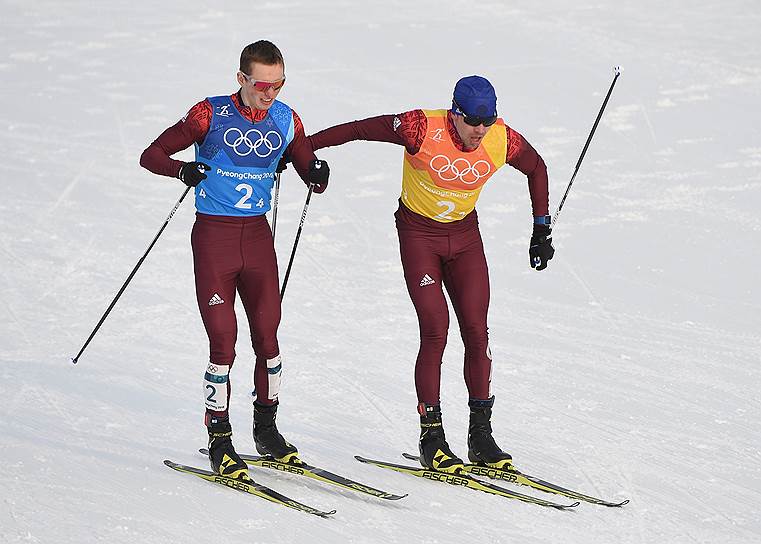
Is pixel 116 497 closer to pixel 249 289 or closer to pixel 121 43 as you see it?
pixel 249 289

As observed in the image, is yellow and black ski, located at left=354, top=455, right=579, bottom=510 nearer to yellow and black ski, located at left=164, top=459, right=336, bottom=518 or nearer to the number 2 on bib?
yellow and black ski, located at left=164, top=459, right=336, bottom=518

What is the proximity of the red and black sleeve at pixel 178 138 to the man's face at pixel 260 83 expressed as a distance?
18cm

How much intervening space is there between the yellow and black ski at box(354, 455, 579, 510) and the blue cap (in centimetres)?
160

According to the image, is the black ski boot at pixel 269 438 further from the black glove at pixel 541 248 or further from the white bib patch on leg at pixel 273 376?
the black glove at pixel 541 248

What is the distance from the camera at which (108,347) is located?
765cm

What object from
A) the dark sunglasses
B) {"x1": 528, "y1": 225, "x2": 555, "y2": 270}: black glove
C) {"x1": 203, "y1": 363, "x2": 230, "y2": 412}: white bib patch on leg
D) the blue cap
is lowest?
{"x1": 203, "y1": 363, "x2": 230, "y2": 412}: white bib patch on leg

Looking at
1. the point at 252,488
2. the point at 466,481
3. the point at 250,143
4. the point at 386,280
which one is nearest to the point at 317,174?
the point at 250,143

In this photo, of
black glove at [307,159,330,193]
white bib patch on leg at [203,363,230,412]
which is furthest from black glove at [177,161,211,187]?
white bib patch on leg at [203,363,230,412]

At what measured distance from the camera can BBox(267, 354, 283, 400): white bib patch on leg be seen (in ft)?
18.1

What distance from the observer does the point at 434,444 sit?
5.50m

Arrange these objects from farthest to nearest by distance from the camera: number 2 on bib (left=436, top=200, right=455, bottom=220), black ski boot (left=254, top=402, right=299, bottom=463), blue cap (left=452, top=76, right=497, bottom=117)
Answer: black ski boot (left=254, top=402, right=299, bottom=463) < number 2 on bib (left=436, top=200, right=455, bottom=220) < blue cap (left=452, top=76, right=497, bottom=117)

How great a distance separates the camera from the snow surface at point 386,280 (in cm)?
525

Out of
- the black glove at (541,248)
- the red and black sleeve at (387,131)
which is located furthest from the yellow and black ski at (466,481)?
the red and black sleeve at (387,131)

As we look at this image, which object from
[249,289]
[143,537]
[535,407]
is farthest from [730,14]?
[143,537]
